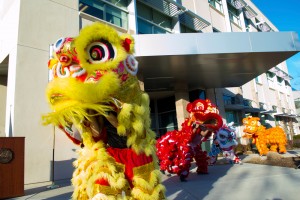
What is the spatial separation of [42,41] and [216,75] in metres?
7.88

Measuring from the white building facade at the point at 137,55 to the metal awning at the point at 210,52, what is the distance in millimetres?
33

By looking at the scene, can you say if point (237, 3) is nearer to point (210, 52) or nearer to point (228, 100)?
point (228, 100)

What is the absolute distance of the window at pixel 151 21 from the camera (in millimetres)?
11653

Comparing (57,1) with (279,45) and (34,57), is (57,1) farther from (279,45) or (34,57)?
(279,45)

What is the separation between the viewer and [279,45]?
9.05 metres

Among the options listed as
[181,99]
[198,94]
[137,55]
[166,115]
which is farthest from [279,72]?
[137,55]

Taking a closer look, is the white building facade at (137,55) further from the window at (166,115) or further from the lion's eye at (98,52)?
the lion's eye at (98,52)

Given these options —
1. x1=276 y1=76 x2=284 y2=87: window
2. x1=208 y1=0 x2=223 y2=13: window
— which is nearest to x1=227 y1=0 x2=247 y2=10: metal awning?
x1=208 y1=0 x2=223 y2=13: window

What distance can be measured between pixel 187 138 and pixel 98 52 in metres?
4.11

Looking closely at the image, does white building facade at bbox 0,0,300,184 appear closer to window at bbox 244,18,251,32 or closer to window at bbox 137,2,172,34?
window at bbox 137,2,172,34

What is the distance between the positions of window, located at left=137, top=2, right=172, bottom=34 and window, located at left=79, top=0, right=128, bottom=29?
41.2 inches

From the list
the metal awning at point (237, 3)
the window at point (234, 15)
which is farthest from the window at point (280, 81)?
the metal awning at point (237, 3)

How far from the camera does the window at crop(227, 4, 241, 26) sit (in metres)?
20.0

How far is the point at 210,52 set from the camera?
8617mm
